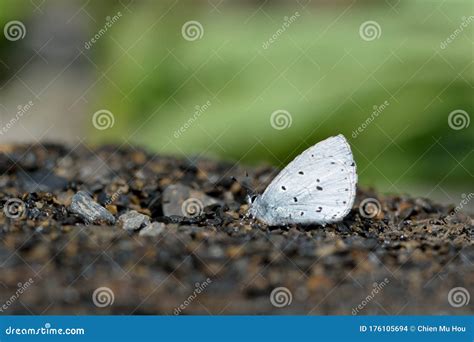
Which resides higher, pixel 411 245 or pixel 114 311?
pixel 411 245

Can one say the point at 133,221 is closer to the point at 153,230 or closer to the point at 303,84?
the point at 153,230


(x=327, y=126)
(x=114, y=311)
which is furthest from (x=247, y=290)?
(x=327, y=126)

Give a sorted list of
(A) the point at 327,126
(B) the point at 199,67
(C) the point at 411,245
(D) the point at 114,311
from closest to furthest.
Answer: (D) the point at 114,311, (C) the point at 411,245, (A) the point at 327,126, (B) the point at 199,67

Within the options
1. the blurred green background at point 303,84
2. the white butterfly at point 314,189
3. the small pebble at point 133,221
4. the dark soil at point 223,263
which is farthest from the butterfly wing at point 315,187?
the blurred green background at point 303,84

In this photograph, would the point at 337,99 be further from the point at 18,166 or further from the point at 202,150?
the point at 18,166

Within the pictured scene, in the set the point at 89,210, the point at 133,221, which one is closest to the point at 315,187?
the point at 133,221

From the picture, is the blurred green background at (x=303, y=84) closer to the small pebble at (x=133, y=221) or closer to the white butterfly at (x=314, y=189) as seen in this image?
the white butterfly at (x=314, y=189)
